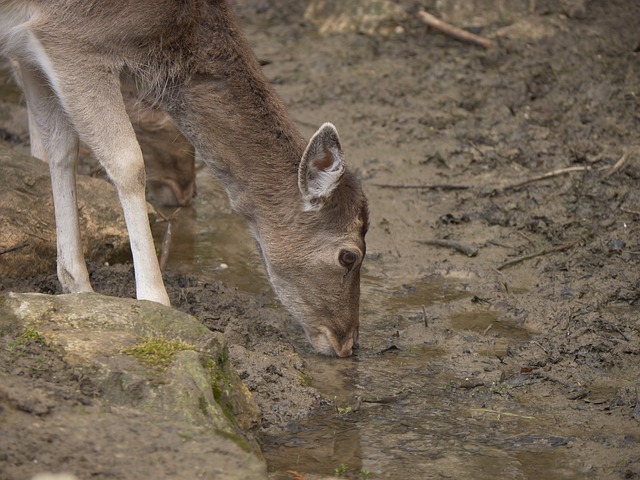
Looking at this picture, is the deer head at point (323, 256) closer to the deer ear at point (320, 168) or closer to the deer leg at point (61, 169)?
the deer ear at point (320, 168)

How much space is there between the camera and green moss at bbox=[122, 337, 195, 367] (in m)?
5.05

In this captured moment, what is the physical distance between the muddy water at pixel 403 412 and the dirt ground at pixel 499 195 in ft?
0.27

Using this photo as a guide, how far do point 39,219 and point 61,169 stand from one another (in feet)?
1.57

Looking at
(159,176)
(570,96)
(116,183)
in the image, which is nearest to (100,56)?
(116,183)

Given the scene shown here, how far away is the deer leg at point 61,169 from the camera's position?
6902 mm

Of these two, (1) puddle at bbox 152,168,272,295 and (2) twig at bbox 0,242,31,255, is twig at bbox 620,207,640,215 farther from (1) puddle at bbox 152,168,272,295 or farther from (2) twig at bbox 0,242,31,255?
(2) twig at bbox 0,242,31,255

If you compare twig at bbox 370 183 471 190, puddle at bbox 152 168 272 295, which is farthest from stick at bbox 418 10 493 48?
puddle at bbox 152 168 272 295

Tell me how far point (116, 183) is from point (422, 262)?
2.85 metres

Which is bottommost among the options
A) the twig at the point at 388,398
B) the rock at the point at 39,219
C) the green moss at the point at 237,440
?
the twig at the point at 388,398

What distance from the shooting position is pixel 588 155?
9.66 metres

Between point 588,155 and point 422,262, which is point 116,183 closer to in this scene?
point 422,262

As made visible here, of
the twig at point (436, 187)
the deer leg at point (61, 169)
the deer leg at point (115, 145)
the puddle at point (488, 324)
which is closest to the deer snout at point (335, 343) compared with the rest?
the puddle at point (488, 324)

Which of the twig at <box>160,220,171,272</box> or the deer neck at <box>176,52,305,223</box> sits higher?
the deer neck at <box>176,52,305,223</box>

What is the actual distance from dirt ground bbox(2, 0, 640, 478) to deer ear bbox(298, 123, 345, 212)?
96 centimetres
